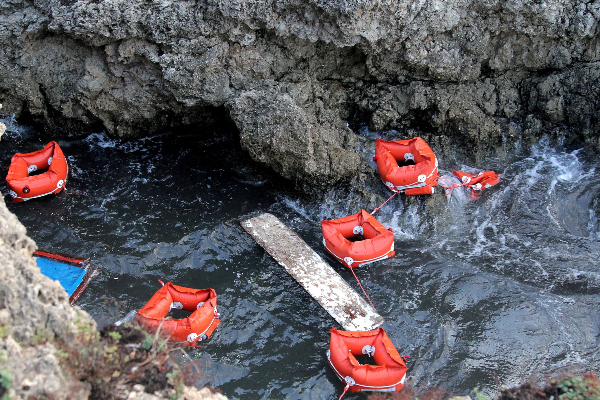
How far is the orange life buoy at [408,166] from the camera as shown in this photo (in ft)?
26.6

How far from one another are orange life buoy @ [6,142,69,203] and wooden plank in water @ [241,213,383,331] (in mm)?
3262

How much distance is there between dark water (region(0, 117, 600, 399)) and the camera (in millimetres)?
6195

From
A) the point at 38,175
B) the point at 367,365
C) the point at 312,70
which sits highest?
the point at 312,70

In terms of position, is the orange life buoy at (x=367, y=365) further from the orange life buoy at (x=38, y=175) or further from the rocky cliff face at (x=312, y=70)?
the orange life buoy at (x=38, y=175)

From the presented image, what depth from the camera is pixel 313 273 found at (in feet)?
24.2

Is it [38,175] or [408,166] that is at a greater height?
[408,166]

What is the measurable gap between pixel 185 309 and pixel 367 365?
2.57m

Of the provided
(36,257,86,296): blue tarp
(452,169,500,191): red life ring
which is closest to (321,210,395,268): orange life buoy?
(452,169,500,191): red life ring

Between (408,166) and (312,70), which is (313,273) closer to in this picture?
(408,166)

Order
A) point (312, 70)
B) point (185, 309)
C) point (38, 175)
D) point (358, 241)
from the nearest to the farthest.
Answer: point (185, 309) → point (358, 241) → point (38, 175) → point (312, 70)

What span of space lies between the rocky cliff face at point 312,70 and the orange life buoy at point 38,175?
41.5 inches

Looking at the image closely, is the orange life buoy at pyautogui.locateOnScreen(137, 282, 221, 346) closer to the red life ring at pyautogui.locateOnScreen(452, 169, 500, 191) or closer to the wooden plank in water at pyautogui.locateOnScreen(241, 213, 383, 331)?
the wooden plank in water at pyautogui.locateOnScreen(241, 213, 383, 331)

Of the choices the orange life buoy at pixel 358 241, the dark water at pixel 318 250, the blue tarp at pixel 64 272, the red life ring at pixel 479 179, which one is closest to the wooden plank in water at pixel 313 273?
the dark water at pixel 318 250

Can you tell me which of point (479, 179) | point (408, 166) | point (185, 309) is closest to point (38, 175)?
point (185, 309)
